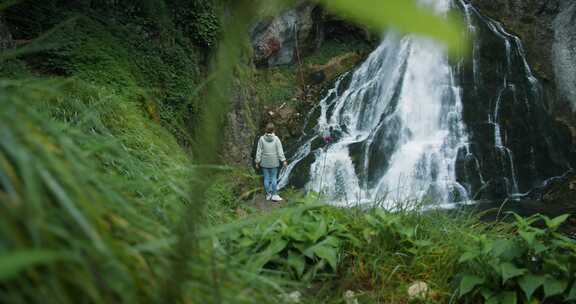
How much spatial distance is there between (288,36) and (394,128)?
5121 mm

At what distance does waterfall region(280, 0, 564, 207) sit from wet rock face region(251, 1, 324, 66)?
1.97 m

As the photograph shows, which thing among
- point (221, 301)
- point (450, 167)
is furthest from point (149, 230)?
point (450, 167)

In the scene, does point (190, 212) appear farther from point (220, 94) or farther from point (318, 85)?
point (318, 85)

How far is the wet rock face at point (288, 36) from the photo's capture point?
A: 1405cm

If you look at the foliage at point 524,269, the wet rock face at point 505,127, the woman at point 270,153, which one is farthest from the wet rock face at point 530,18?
the foliage at point 524,269

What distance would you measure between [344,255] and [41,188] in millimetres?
1868

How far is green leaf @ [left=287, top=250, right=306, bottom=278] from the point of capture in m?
1.96

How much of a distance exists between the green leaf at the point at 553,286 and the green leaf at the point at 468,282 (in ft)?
0.85

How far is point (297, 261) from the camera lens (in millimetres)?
2018

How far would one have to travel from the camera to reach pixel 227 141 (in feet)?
32.2

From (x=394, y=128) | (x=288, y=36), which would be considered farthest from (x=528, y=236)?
(x=288, y=36)

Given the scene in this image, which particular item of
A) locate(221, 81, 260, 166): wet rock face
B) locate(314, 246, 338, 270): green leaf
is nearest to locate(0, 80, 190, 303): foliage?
locate(314, 246, 338, 270): green leaf

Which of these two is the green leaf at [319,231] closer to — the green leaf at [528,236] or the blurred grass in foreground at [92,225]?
the green leaf at [528,236]

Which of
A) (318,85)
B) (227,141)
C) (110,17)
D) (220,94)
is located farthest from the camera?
(318,85)
